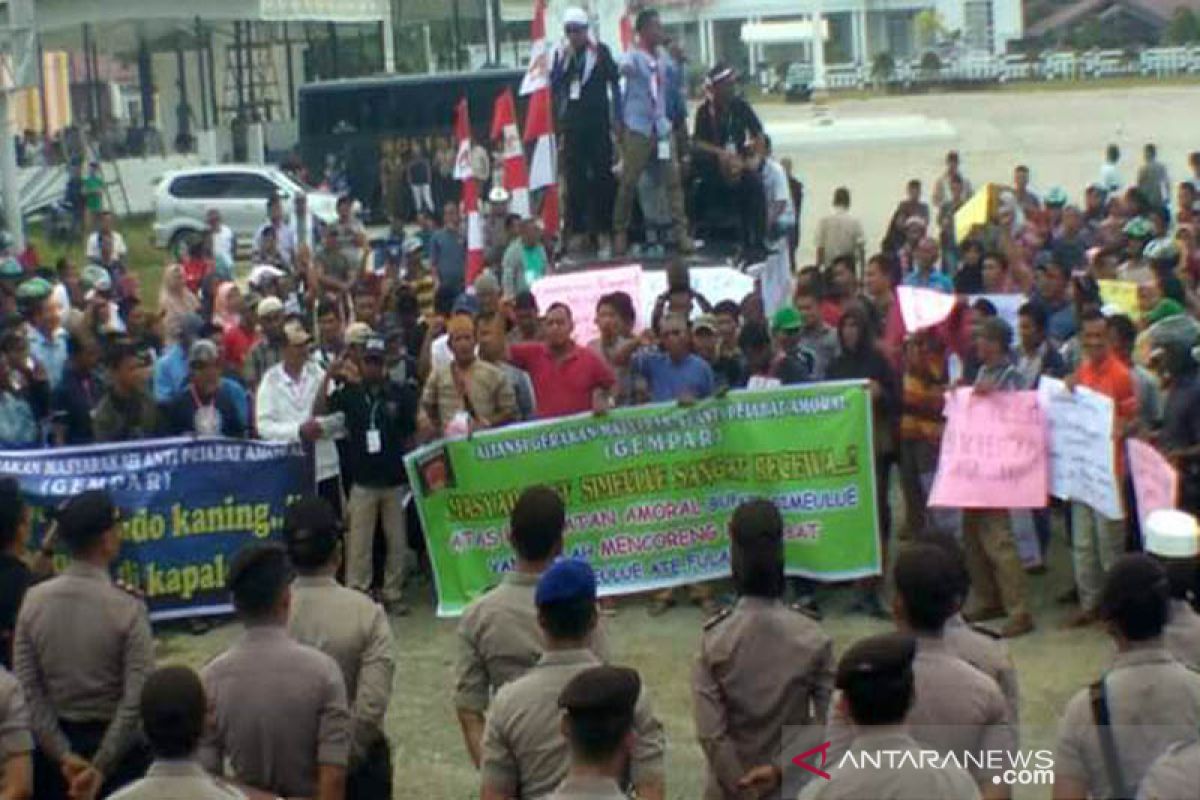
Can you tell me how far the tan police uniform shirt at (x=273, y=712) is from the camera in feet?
23.7

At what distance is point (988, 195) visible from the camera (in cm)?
2333

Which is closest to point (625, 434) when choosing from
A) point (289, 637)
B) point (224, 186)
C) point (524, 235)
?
point (524, 235)

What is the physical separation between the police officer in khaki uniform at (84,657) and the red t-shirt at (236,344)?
900 cm

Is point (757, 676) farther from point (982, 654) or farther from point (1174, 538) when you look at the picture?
point (1174, 538)

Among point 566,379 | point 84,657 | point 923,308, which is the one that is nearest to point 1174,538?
point 84,657

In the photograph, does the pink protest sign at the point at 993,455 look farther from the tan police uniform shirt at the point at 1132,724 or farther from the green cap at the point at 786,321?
the tan police uniform shirt at the point at 1132,724

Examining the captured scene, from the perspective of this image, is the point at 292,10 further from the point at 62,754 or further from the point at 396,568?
the point at 62,754

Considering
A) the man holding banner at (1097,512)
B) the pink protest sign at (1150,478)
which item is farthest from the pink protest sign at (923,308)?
the pink protest sign at (1150,478)

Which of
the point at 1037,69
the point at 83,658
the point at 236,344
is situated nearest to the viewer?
the point at 83,658

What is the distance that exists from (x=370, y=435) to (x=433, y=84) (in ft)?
101

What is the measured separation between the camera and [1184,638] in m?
7.17

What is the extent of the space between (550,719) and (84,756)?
210 centimetres

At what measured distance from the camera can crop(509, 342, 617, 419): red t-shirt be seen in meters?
14.1

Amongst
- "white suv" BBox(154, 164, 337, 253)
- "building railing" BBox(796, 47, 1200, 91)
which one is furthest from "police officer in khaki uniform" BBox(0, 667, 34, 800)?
"building railing" BBox(796, 47, 1200, 91)
